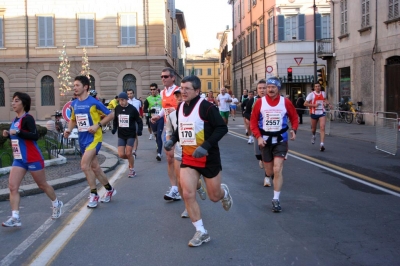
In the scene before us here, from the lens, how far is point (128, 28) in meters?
41.4

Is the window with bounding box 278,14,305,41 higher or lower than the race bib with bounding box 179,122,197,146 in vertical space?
higher

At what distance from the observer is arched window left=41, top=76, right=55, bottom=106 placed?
41.9 meters

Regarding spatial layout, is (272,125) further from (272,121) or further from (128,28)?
(128,28)

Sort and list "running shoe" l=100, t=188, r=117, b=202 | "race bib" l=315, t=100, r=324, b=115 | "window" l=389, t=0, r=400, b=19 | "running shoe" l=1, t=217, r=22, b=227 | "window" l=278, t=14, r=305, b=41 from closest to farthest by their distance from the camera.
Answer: "running shoe" l=1, t=217, r=22, b=227 < "running shoe" l=100, t=188, r=117, b=202 < "race bib" l=315, t=100, r=324, b=115 < "window" l=389, t=0, r=400, b=19 < "window" l=278, t=14, r=305, b=41

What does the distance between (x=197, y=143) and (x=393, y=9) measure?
20.6m

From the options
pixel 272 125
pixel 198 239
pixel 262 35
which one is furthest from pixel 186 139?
pixel 262 35

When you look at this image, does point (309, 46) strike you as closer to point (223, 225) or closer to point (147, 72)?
point (147, 72)

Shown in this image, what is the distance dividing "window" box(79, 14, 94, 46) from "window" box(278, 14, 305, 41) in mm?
14797

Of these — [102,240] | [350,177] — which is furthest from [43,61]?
[102,240]

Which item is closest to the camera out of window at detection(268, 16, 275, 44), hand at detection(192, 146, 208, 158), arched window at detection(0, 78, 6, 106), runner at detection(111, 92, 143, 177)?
hand at detection(192, 146, 208, 158)

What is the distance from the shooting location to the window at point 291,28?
4125 cm

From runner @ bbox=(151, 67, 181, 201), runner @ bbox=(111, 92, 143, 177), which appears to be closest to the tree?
runner @ bbox=(111, 92, 143, 177)

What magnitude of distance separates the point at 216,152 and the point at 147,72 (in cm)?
3638

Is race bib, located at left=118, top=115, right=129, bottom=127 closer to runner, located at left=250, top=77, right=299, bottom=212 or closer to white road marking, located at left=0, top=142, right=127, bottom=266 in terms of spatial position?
white road marking, located at left=0, top=142, right=127, bottom=266
